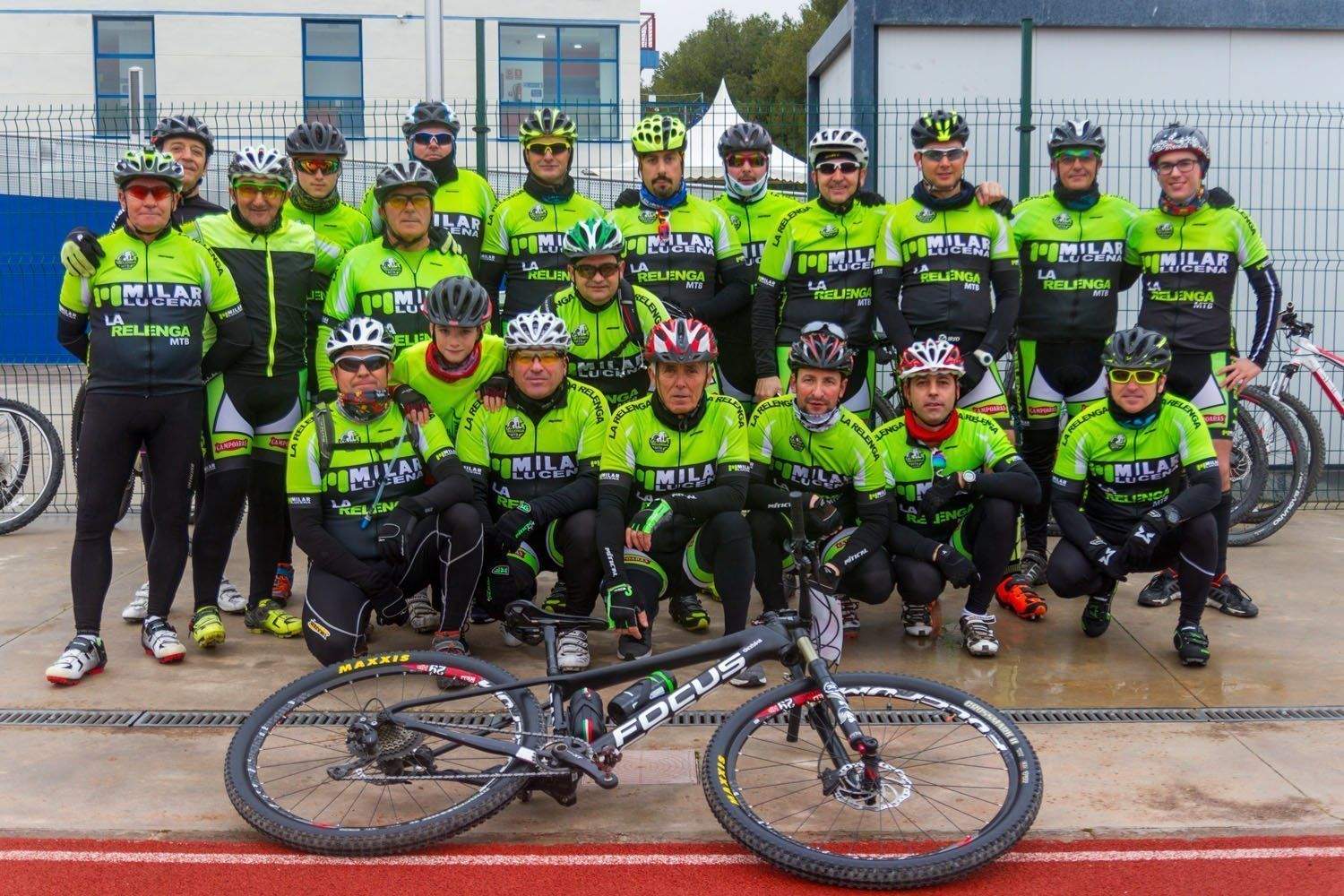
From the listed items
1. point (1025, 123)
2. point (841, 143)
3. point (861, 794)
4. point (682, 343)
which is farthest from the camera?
point (1025, 123)

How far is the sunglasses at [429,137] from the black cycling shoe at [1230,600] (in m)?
4.74

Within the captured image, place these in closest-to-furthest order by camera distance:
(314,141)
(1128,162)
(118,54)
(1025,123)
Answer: (314,141) < (1025,123) < (1128,162) < (118,54)

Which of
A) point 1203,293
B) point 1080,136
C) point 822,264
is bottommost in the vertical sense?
point 1203,293

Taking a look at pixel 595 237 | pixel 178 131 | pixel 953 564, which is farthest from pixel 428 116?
pixel 953 564

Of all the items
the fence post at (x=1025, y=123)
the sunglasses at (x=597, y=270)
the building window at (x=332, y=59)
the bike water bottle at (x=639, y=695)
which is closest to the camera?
the bike water bottle at (x=639, y=695)

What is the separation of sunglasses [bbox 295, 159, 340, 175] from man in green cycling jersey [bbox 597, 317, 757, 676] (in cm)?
206

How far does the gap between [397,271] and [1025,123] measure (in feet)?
15.3

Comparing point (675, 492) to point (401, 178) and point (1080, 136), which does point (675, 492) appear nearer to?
point (401, 178)

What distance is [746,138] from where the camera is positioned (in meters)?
7.45

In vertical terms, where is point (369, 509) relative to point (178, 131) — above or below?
below

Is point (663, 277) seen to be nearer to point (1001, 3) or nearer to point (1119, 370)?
point (1119, 370)

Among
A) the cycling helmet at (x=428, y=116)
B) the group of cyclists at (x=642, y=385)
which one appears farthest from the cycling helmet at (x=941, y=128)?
the cycling helmet at (x=428, y=116)

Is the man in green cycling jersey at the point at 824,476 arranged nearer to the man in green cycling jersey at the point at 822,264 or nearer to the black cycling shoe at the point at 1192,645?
the man in green cycling jersey at the point at 822,264

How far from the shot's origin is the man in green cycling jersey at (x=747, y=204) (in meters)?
7.49
